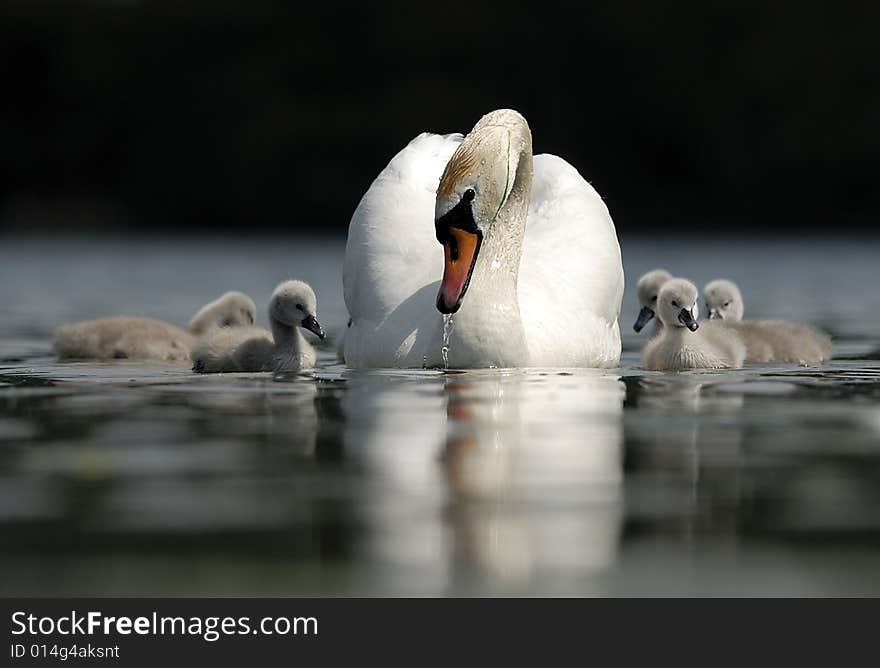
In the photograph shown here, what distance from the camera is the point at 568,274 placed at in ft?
A: 34.0

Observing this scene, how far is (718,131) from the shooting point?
52125mm

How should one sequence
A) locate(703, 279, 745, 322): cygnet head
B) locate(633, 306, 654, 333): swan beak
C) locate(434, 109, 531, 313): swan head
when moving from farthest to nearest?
1. locate(703, 279, 745, 322): cygnet head
2. locate(633, 306, 654, 333): swan beak
3. locate(434, 109, 531, 313): swan head

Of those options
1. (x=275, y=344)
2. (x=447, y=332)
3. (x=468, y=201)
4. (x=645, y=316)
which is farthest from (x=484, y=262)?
(x=645, y=316)

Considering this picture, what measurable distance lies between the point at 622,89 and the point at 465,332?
4669cm

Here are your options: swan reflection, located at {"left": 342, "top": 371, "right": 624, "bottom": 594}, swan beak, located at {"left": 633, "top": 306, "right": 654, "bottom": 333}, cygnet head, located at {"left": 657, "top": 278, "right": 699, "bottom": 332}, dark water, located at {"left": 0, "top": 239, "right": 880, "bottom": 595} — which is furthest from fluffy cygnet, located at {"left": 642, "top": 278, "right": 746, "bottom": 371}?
swan beak, located at {"left": 633, "top": 306, "right": 654, "bottom": 333}

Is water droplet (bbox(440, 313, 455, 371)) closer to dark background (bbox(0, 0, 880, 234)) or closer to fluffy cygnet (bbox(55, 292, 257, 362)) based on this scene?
fluffy cygnet (bbox(55, 292, 257, 362))

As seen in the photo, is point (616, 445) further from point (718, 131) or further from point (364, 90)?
point (364, 90)

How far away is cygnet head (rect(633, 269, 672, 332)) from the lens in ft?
40.3

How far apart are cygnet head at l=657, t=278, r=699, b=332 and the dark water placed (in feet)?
1.19

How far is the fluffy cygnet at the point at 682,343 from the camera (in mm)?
10109

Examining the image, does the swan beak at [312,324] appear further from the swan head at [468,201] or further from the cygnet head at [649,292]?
the cygnet head at [649,292]

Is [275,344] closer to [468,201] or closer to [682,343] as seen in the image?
[468,201]

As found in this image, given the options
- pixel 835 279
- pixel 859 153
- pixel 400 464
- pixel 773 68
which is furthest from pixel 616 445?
pixel 773 68

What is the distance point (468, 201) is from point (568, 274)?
1022 mm
